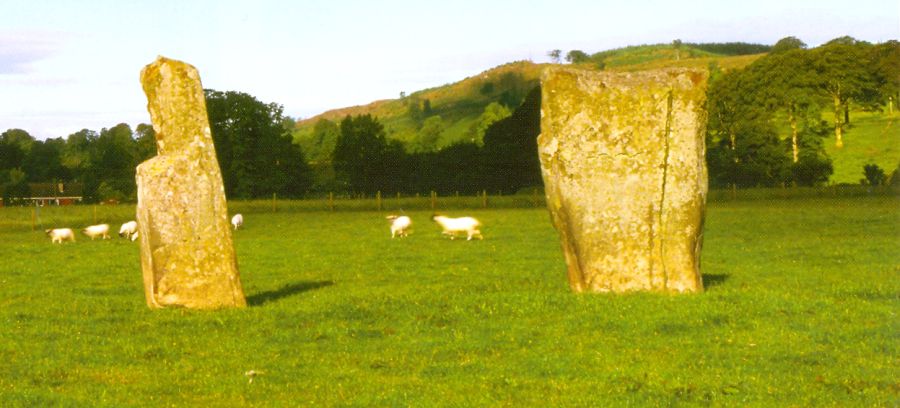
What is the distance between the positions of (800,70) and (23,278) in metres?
96.7

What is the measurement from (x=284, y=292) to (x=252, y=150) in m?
87.1

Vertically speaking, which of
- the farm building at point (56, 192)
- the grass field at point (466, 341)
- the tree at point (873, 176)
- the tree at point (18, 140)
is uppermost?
the tree at point (18, 140)

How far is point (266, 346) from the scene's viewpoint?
14.4m

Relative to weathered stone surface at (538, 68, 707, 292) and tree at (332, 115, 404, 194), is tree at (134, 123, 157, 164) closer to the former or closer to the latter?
tree at (332, 115, 404, 194)

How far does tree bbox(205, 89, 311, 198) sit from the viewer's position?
105 metres

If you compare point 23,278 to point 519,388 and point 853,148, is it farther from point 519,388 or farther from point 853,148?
point 853,148

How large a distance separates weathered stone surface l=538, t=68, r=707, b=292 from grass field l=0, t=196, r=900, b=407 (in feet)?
2.42

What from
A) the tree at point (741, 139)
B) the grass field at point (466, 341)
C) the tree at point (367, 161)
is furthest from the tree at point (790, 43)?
the grass field at point (466, 341)

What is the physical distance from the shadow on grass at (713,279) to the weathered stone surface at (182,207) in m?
7.71

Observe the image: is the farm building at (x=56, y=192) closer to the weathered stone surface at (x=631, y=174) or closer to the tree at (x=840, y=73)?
the tree at (x=840, y=73)

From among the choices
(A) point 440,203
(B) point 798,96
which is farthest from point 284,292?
(B) point 798,96

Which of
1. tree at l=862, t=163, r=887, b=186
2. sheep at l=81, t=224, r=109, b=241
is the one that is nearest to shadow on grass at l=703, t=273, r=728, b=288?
sheep at l=81, t=224, r=109, b=241

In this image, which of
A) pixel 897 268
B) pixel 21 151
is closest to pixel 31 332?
pixel 897 268

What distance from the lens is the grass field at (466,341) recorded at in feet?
37.5
